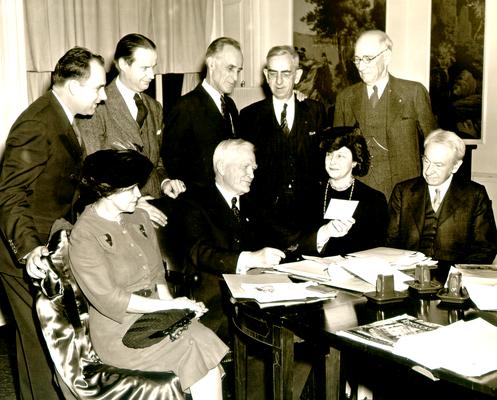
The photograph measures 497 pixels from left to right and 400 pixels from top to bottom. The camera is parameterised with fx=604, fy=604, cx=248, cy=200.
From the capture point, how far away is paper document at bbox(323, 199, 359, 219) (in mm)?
3139

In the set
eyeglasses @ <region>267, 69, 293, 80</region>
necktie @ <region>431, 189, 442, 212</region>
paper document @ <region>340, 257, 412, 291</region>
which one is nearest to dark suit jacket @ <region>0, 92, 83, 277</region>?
paper document @ <region>340, 257, 412, 291</region>

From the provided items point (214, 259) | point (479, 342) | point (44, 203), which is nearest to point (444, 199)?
point (214, 259)

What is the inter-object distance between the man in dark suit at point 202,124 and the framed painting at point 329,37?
2651 millimetres

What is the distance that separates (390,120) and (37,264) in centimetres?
242

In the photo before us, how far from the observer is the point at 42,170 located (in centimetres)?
259

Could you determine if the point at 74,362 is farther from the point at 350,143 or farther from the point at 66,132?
the point at 350,143

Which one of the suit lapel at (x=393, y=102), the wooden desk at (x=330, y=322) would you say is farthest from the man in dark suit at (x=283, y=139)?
the wooden desk at (x=330, y=322)

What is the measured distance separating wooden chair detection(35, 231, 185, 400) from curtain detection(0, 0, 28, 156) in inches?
109

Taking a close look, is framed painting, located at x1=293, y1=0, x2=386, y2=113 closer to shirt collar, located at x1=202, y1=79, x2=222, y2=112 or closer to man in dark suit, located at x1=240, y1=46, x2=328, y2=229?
man in dark suit, located at x1=240, y1=46, x2=328, y2=229

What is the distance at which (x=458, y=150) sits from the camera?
3.12 m

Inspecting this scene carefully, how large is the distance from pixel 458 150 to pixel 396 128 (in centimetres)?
73

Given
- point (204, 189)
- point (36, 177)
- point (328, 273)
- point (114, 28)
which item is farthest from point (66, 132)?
point (114, 28)

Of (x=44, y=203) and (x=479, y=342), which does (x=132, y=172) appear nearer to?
(x=44, y=203)

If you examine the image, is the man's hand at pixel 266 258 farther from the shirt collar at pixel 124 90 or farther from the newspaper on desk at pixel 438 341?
the shirt collar at pixel 124 90
